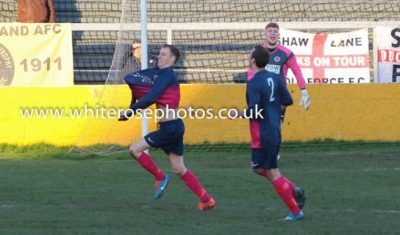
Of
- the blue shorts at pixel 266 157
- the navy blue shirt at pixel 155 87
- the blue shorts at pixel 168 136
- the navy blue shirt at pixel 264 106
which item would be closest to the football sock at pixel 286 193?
the blue shorts at pixel 266 157

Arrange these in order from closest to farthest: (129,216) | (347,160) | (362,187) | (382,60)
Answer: (129,216)
(362,187)
(347,160)
(382,60)

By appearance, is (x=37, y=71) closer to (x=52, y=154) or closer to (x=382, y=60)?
(x=52, y=154)

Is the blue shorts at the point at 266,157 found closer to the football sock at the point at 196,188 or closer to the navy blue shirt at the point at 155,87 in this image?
the football sock at the point at 196,188

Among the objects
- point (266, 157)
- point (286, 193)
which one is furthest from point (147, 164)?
point (286, 193)

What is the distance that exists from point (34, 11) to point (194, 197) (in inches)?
451

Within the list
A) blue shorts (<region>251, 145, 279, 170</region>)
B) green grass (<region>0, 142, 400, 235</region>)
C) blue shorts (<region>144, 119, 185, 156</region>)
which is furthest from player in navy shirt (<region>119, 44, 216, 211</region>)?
blue shorts (<region>251, 145, 279, 170</region>)

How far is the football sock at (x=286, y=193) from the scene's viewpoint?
29.1ft

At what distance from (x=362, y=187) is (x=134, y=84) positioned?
3172 millimetres

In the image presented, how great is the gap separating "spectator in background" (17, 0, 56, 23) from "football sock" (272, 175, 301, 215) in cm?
1302

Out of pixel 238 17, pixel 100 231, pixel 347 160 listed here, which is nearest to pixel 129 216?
pixel 100 231

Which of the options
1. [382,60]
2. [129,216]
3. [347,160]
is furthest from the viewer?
[382,60]

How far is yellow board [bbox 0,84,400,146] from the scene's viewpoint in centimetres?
1648

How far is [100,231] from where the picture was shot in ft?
26.7

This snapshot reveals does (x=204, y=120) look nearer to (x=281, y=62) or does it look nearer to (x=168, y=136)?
(x=281, y=62)
